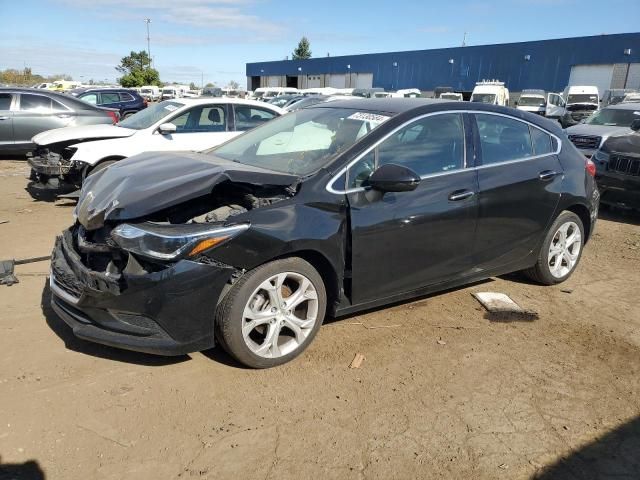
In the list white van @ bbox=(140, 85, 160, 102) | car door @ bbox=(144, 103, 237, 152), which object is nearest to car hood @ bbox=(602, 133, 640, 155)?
car door @ bbox=(144, 103, 237, 152)

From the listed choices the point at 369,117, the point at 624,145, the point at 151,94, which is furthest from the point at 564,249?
the point at 151,94

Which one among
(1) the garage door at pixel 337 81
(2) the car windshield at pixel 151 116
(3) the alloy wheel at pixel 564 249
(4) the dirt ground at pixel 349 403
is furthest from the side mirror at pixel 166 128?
(1) the garage door at pixel 337 81

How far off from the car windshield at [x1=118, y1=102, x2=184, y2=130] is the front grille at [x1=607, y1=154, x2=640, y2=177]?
6.74 m

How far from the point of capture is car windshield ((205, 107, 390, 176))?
3.77 m

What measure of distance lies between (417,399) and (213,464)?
127 centimetres

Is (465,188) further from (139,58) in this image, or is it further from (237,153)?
(139,58)

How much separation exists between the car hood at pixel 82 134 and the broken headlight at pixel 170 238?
5376mm

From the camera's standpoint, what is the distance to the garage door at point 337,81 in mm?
62162

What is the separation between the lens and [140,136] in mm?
7777

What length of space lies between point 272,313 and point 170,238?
808mm

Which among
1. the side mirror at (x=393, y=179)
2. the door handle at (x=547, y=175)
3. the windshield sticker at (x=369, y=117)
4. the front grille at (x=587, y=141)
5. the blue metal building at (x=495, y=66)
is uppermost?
the blue metal building at (x=495, y=66)

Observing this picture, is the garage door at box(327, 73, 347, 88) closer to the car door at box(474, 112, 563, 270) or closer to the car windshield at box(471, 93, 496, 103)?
the car windshield at box(471, 93, 496, 103)

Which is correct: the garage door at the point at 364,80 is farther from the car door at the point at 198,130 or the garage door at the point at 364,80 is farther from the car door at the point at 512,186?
the car door at the point at 512,186

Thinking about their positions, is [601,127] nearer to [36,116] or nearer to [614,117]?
[614,117]
